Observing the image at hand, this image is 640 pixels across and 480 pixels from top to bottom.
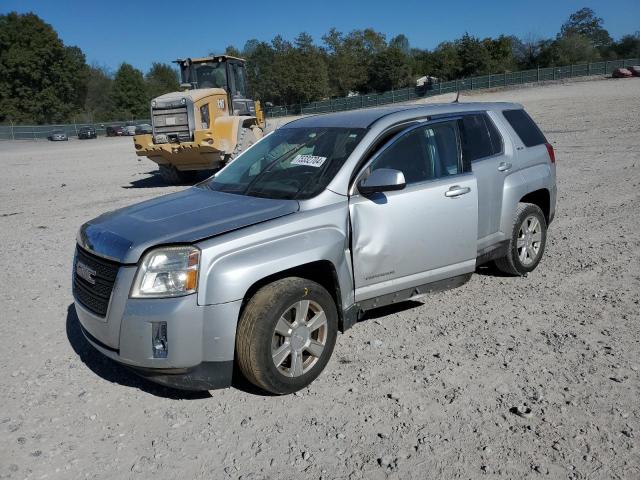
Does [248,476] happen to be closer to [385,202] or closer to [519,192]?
[385,202]

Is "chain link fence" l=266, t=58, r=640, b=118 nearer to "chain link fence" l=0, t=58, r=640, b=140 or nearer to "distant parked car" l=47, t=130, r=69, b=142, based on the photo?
"chain link fence" l=0, t=58, r=640, b=140

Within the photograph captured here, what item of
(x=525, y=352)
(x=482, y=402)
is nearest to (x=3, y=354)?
(x=482, y=402)

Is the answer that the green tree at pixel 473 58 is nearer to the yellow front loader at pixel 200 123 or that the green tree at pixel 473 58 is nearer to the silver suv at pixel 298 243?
the yellow front loader at pixel 200 123

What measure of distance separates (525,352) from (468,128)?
83.4 inches

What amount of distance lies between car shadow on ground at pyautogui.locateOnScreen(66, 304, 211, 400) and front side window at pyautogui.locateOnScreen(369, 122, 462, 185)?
7.05 ft

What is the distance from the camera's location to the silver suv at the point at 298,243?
11.4 feet

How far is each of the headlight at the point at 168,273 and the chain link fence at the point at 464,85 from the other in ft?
204

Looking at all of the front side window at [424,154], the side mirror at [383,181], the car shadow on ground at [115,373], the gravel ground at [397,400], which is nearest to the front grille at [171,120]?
the gravel ground at [397,400]

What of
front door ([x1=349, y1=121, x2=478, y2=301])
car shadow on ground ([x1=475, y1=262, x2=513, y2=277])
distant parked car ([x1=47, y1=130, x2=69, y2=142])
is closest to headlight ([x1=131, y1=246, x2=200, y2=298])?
front door ([x1=349, y1=121, x2=478, y2=301])

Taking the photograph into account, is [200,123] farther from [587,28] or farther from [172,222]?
[587,28]

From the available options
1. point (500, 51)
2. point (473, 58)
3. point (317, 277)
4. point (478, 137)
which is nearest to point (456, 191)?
point (478, 137)

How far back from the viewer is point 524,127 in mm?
6047

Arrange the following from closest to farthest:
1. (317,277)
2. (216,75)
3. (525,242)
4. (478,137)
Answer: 1. (317,277)
2. (478,137)
3. (525,242)
4. (216,75)

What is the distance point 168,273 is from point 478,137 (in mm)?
3260
